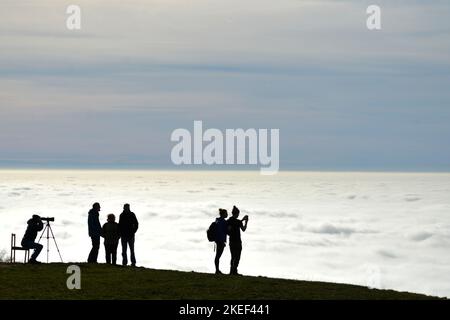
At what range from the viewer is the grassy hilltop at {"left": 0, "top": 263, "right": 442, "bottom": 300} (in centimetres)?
2912

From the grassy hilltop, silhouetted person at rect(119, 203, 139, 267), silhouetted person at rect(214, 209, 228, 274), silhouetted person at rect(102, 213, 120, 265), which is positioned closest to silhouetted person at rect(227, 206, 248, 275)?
silhouetted person at rect(214, 209, 228, 274)

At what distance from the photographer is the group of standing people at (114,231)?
3512cm

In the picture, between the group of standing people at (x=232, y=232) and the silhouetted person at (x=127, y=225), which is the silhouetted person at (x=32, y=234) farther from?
the group of standing people at (x=232, y=232)

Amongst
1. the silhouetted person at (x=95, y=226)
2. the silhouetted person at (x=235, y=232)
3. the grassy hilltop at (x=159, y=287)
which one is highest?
the silhouetted person at (x=95, y=226)

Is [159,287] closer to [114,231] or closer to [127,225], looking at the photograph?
[127,225]

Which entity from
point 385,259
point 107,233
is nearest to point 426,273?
point 385,259

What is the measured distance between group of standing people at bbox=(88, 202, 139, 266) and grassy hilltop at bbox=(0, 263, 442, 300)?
1474mm

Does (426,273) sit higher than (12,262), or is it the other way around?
(426,273)

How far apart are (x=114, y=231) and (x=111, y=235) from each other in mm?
174

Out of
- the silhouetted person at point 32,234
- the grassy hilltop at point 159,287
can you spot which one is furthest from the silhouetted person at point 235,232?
the silhouetted person at point 32,234

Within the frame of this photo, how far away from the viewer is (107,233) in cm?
3556
